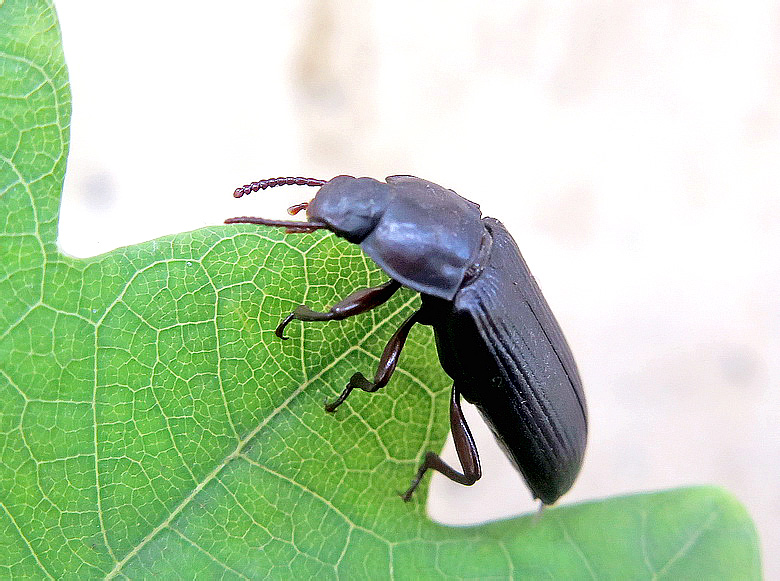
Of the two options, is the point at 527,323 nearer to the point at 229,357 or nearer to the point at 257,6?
the point at 229,357

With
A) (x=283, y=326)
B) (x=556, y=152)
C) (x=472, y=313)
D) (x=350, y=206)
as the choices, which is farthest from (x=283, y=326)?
(x=556, y=152)

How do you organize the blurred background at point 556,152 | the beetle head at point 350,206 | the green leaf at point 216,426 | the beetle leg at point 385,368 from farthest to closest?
1. the blurred background at point 556,152
2. the beetle head at point 350,206
3. the beetle leg at point 385,368
4. the green leaf at point 216,426

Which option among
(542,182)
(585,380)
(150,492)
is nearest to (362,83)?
(542,182)

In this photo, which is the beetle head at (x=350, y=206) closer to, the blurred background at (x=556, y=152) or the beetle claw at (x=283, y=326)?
the beetle claw at (x=283, y=326)

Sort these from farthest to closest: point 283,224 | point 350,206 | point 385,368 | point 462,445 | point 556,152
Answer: point 556,152 < point 462,445 < point 350,206 < point 385,368 < point 283,224

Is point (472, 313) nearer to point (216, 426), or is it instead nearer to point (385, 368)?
point (385, 368)

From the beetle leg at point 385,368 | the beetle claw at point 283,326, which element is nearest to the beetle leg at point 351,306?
the beetle claw at point 283,326

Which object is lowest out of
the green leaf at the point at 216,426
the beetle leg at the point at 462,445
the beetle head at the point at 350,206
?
the beetle leg at the point at 462,445
